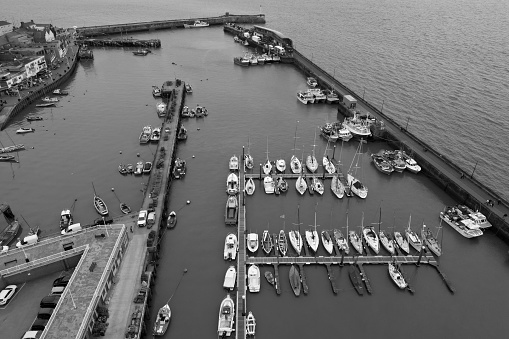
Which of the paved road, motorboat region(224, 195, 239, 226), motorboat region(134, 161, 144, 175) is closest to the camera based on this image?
motorboat region(224, 195, 239, 226)

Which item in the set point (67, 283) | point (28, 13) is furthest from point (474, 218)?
point (28, 13)

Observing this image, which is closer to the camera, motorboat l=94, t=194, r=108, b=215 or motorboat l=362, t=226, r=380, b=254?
motorboat l=362, t=226, r=380, b=254

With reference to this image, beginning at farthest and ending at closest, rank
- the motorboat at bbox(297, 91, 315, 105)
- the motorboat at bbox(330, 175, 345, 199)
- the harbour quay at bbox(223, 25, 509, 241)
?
the motorboat at bbox(297, 91, 315, 105)
the motorboat at bbox(330, 175, 345, 199)
the harbour quay at bbox(223, 25, 509, 241)

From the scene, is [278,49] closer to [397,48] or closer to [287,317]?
[397,48]

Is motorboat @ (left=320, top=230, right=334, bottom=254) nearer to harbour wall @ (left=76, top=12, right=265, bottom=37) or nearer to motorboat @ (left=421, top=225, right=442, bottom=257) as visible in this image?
motorboat @ (left=421, top=225, right=442, bottom=257)

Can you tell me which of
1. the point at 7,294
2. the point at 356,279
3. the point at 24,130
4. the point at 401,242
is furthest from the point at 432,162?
the point at 24,130

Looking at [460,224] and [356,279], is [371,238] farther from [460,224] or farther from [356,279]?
[460,224]

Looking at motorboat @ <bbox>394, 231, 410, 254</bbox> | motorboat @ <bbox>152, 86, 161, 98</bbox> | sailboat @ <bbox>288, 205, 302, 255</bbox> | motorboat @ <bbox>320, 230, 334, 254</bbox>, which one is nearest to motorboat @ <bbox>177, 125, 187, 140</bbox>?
motorboat @ <bbox>152, 86, 161, 98</bbox>
